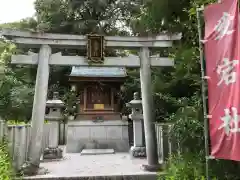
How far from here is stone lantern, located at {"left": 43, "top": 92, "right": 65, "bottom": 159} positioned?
9945 mm

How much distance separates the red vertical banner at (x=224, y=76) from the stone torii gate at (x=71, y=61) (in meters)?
3.17

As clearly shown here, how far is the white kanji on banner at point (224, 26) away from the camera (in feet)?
11.4

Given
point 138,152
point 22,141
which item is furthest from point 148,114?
point 22,141

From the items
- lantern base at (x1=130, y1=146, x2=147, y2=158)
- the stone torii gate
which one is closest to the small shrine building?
lantern base at (x1=130, y1=146, x2=147, y2=158)

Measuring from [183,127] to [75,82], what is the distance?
10.5m

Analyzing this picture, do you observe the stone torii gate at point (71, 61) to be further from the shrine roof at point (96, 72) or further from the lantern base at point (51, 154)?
the shrine roof at point (96, 72)

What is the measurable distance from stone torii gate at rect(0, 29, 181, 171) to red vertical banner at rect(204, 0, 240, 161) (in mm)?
3167

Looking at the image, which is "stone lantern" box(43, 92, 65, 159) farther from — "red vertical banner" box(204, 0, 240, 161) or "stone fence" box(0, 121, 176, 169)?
"red vertical banner" box(204, 0, 240, 161)

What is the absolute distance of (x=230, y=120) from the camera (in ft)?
11.0

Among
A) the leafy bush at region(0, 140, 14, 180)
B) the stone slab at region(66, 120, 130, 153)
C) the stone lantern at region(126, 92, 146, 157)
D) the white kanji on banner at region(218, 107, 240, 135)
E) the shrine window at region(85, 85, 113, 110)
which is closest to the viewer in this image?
the white kanji on banner at region(218, 107, 240, 135)

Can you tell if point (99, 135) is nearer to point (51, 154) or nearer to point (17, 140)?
point (51, 154)

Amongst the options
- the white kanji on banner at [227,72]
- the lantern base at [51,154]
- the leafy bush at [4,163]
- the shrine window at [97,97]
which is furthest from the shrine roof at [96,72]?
the white kanji on banner at [227,72]

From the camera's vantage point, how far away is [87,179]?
6.23 m

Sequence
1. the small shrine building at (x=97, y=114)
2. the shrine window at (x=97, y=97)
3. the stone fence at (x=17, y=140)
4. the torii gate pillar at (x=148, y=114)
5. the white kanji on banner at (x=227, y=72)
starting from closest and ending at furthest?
1. the white kanji on banner at (x=227, y=72)
2. the stone fence at (x=17, y=140)
3. the torii gate pillar at (x=148, y=114)
4. the small shrine building at (x=97, y=114)
5. the shrine window at (x=97, y=97)
